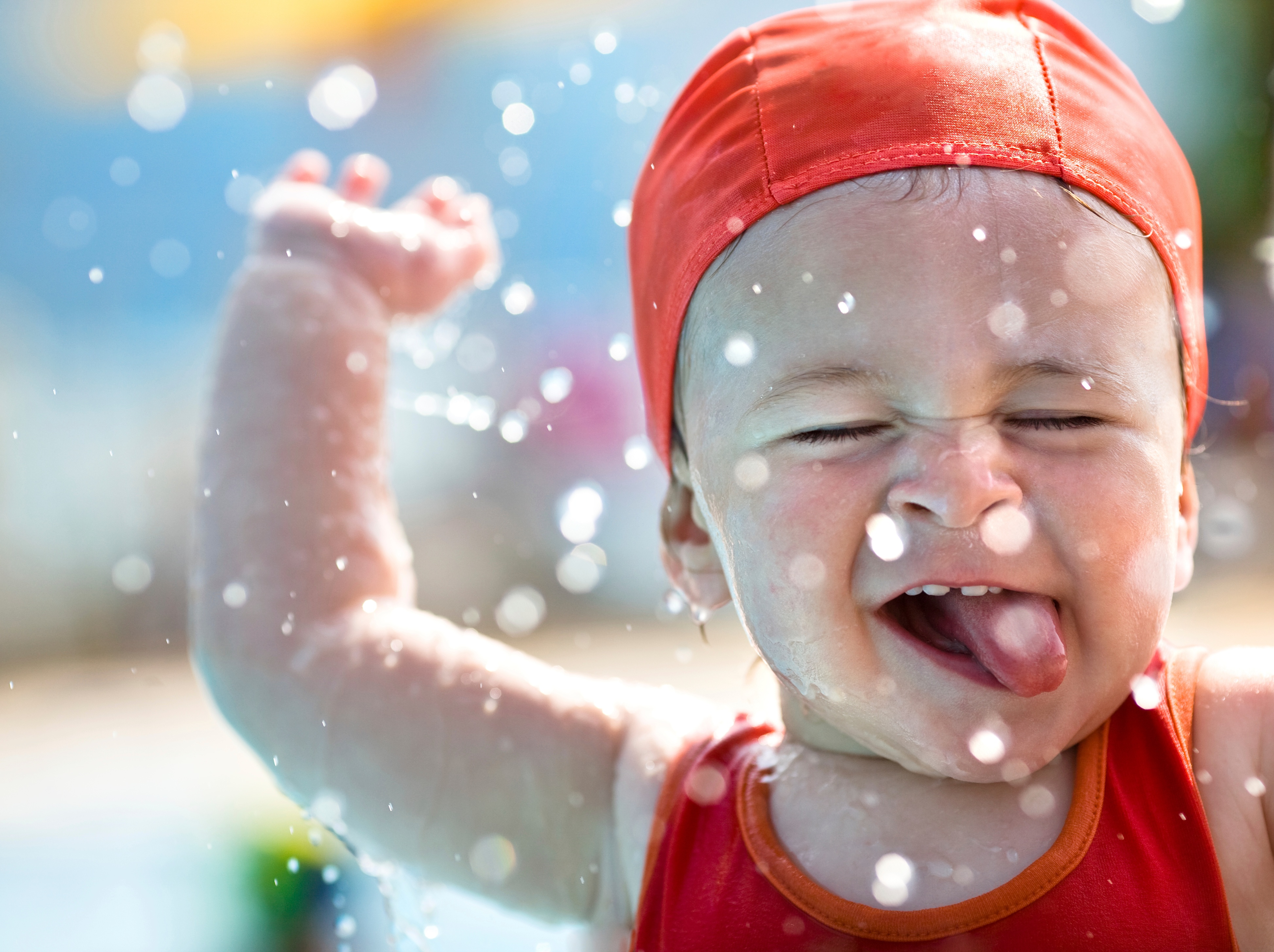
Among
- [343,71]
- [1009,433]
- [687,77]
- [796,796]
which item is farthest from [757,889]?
[343,71]

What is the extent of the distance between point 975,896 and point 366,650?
86cm

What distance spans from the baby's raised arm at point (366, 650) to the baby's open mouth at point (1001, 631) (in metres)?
0.47

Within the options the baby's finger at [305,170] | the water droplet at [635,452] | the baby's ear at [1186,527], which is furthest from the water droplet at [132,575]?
the baby's ear at [1186,527]

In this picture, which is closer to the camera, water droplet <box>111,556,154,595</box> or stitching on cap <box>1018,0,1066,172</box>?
stitching on cap <box>1018,0,1066,172</box>

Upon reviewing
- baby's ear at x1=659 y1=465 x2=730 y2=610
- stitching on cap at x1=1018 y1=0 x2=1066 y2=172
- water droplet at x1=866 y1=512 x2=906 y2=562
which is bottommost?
baby's ear at x1=659 y1=465 x2=730 y2=610

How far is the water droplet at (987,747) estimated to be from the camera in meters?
1.06

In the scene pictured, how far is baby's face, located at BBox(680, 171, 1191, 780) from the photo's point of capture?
3.34 feet

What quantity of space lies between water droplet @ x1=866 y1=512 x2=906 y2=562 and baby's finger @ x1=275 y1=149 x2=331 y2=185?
136 centimetres

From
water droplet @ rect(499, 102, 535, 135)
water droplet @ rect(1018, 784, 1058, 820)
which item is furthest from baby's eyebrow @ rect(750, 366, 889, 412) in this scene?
water droplet @ rect(499, 102, 535, 135)

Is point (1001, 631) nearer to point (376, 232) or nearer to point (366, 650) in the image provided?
point (366, 650)

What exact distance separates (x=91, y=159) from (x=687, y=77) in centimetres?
526

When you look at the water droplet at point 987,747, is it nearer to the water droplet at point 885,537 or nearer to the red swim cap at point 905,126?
the water droplet at point 885,537

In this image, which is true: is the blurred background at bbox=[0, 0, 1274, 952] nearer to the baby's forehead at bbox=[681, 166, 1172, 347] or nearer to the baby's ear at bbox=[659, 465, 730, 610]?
the baby's ear at bbox=[659, 465, 730, 610]

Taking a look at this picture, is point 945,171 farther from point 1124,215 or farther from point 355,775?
point 355,775
